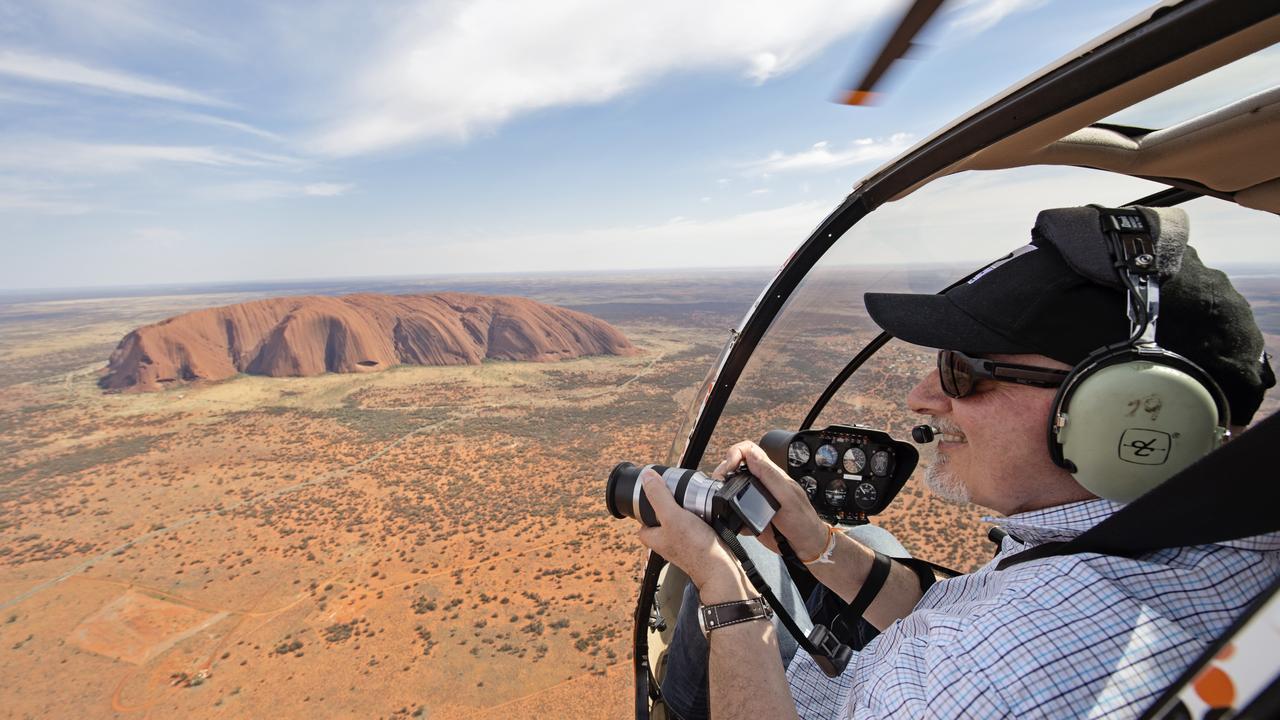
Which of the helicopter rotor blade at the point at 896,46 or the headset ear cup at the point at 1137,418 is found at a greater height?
the helicopter rotor blade at the point at 896,46

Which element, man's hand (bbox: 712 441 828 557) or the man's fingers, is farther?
man's hand (bbox: 712 441 828 557)

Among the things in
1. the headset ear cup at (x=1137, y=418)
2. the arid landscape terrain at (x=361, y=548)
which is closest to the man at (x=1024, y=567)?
the headset ear cup at (x=1137, y=418)

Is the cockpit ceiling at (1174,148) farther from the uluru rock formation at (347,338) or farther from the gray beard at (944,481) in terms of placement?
the uluru rock formation at (347,338)

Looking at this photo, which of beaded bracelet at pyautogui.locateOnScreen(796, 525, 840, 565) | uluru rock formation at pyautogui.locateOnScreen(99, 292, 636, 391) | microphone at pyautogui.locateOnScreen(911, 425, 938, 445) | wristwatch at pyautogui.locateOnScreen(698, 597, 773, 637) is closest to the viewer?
wristwatch at pyautogui.locateOnScreen(698, 597, 773, 637)

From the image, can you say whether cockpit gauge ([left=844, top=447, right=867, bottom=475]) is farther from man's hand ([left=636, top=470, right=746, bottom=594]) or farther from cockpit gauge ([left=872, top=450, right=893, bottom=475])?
man's hand ([left=636, top=470, right=746, bottom=594])

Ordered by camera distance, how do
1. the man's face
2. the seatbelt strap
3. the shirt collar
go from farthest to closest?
the man's face < the shirt collar < the seatbelt strap

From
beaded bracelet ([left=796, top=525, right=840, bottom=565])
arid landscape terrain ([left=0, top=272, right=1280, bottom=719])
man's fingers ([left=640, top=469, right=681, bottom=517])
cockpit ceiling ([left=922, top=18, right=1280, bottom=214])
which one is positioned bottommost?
arid landscape terrain ([left=0, top=272, right=1280, bottom=719])

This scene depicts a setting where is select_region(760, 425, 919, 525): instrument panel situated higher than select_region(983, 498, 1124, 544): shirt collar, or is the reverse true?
select_region(983, 498, 1124, 544): shirt collar

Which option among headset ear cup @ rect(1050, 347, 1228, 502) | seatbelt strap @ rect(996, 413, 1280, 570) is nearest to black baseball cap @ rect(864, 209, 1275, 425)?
headset ear cup @ rect(1050, 347, 1228, 502)
